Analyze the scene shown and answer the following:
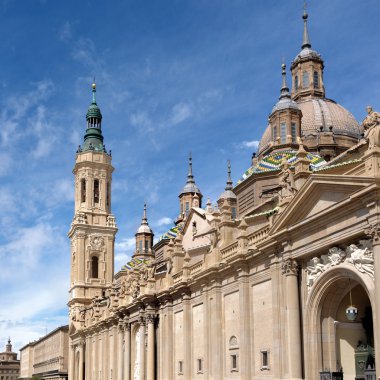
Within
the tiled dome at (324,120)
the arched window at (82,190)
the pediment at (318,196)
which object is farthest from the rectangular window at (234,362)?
the arched window at (82,190)

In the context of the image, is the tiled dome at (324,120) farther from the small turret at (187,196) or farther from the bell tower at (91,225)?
the bell tower at (91,225)

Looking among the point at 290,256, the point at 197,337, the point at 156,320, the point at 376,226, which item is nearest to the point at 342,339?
the point at 290,256

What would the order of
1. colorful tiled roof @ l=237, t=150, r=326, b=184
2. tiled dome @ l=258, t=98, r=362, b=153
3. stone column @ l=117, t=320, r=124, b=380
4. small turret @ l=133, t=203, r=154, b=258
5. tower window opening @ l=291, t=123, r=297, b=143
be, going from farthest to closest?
small turret @ l=133, t=203, r=154, b=258
tiled dome @ l=258, t=98, r=362, b=153
stone column @ l=117, t=320, r=124, b=380
tower window opening @ l=291, t=123, r=297, b=143
colorful tiled roof @ l=237, t=150, r=326, b=184

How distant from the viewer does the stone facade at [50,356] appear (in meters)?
108

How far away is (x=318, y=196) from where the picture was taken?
89.8ft

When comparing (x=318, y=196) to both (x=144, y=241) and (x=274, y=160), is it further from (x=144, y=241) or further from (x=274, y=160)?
(x=144, y=241)

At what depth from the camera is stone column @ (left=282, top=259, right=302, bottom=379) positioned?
2847 centimetres

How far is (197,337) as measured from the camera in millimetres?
40531

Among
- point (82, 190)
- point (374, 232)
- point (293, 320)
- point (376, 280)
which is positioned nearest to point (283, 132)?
point (293, 320)

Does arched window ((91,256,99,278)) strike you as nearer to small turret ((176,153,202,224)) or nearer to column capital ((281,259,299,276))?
small turret ((176,153,202,224))

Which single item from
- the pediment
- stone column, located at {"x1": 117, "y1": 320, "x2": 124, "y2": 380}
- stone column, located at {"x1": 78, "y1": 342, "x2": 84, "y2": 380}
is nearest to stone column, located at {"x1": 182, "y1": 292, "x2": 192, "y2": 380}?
the pediment

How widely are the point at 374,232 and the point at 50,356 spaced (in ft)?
353

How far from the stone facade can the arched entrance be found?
278 ft

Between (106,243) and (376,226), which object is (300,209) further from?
(106,243)
